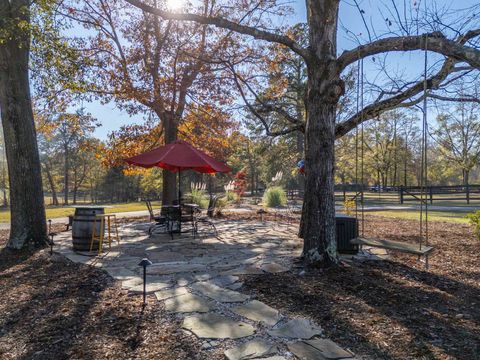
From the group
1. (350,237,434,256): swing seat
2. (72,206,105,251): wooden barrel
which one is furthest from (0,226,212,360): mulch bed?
(350,237,434,256): swing seat

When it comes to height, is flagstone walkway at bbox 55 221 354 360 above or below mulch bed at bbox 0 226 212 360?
above

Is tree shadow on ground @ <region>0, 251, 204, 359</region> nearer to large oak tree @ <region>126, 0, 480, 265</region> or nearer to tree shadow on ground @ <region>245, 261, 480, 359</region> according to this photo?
tree shadow on ground @ <region>245, 261, 480, 359</region>

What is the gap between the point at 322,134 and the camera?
15.3 feet

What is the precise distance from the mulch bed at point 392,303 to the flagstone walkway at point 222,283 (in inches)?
9.0

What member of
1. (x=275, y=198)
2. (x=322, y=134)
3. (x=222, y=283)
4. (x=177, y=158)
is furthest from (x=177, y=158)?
(x=275, y=198)

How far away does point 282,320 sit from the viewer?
10.0 feet

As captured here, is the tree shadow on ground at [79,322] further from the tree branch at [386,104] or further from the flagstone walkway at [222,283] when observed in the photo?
the tree branch at [386,104]

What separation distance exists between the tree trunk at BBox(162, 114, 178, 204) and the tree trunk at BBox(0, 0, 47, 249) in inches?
232

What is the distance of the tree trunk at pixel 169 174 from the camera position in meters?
12.1

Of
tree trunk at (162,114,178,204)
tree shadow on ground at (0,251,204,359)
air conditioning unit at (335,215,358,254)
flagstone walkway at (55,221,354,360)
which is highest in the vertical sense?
tree trunk at (162,114,178,204)

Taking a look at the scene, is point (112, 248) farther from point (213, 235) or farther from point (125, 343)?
point (125, 343)

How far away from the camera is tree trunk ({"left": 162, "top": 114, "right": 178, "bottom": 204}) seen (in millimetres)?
12148

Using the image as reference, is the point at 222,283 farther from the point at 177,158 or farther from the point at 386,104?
the point at 386,104

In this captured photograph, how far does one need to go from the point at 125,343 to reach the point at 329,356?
1.55 m
